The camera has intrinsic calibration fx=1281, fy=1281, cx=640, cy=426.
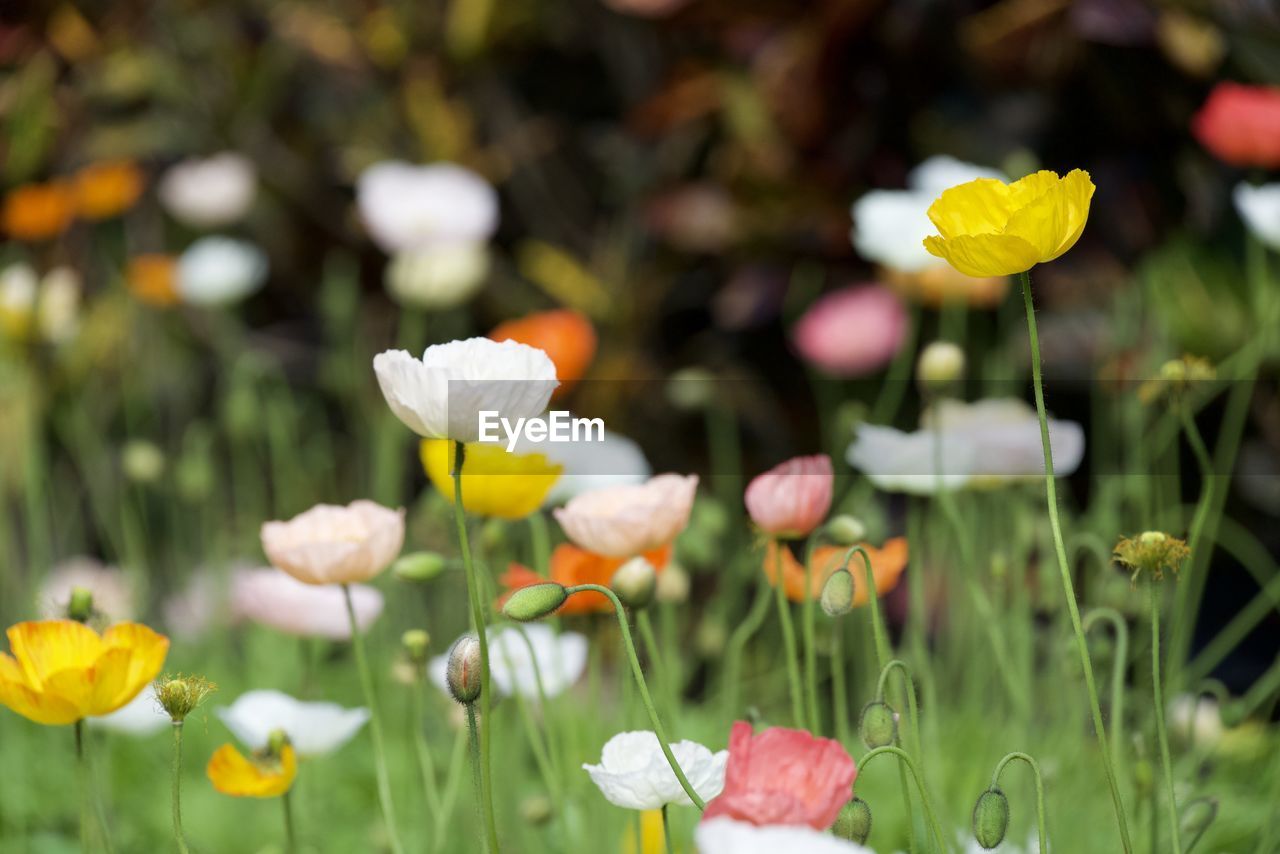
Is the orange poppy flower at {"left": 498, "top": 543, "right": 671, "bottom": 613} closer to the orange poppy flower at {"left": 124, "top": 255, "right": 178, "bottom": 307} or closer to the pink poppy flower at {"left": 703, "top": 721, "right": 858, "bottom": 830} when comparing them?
the pink poppy flower at {"left": 703, "top": 721, "right": 858, "bottom": 830}

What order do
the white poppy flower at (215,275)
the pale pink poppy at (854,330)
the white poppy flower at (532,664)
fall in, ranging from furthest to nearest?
the white poppy flower at (215,275) → the pale pink poppy at (854,330) → the white poppy flower at (532,664)

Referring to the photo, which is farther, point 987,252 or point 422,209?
point 422,209

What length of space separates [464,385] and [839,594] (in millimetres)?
159

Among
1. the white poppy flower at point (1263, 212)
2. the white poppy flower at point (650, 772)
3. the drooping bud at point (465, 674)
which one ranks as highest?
the white poppy flower at point (1263, 212)

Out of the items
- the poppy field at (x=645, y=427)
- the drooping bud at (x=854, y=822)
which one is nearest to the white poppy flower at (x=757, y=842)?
the poppy field at (x=645, y=427)

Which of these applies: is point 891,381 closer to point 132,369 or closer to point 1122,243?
point 1122,243

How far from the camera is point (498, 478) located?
517 mm

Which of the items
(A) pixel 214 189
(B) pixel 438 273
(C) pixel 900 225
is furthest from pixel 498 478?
(A) pixel 214 189

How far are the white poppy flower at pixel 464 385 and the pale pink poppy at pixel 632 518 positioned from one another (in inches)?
2.9

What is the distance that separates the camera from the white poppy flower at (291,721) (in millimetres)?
553

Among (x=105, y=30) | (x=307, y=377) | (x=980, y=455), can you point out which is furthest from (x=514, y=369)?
(x=105, y=30)

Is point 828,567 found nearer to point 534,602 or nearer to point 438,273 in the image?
point 534,602

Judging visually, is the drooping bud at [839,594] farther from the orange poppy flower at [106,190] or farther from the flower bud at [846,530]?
the orange poppy flower at [106,190]

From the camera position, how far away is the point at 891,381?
1057 mm
